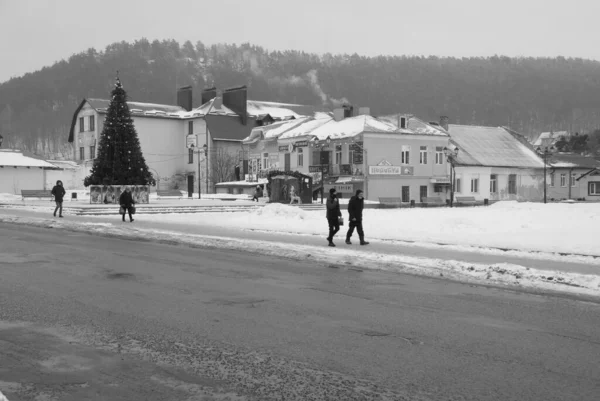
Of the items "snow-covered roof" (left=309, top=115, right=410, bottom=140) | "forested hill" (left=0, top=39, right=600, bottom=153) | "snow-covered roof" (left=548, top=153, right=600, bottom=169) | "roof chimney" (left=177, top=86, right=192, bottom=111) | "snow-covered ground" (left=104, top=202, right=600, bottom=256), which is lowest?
"snow-covered ground" (left=104, top=202, right=600, bottom=256)

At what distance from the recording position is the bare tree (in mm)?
77562

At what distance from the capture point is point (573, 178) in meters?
75.0

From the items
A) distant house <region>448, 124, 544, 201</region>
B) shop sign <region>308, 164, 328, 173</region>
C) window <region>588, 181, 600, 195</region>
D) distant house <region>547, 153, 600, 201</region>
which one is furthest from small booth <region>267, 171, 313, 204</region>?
window <region>588, 181, 600, 195</region>

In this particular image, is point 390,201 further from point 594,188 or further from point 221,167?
point 594,188

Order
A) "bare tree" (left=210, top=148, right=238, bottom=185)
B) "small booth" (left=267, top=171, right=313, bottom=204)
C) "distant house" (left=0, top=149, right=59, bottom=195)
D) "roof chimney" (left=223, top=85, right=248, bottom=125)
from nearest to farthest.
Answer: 1. "small booth" (left=267, top=171, right=313, bottom=204)
2. "distant house" (left=0, top=149, right=59, bottom=195)
3. "bare tree" (left=210, top=148, right=238, bottom=185)
4. "roof chimney" (left=223, top=85, right=248, bottom=125)

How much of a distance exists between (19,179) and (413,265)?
60084 mm

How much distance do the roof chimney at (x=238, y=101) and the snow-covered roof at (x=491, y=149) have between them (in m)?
26.1

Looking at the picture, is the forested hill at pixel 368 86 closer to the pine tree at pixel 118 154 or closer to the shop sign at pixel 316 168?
the shop sign at pixel 316 168

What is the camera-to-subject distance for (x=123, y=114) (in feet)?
154

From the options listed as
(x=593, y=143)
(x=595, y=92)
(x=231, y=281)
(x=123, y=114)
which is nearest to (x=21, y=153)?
(x=123, y=114)

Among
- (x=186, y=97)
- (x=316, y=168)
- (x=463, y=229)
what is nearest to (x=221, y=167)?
(x=186, y=97)

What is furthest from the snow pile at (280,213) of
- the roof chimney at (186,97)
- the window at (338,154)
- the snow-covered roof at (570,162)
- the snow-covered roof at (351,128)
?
the roof chimney at (186,97)

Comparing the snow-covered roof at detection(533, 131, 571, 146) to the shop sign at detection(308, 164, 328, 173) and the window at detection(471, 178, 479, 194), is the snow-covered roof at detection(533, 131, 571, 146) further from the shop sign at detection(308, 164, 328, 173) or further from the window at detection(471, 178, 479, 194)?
the shop sign at detection(308, 164, 328, 173)

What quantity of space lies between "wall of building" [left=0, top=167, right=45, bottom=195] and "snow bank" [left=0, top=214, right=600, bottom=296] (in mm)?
48803
